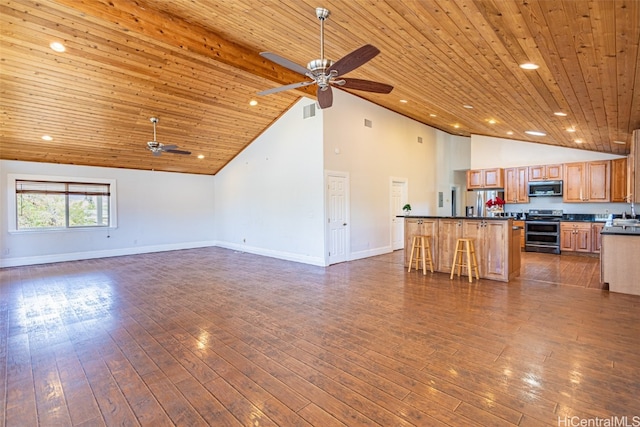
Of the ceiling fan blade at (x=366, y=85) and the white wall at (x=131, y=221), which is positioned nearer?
the ceiling fan blade at (x=366, y=85)

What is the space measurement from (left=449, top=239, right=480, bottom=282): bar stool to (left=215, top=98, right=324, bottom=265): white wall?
2674 mm

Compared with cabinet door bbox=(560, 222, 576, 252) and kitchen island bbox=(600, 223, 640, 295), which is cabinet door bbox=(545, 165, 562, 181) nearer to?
cabinet door bbox=(560, 222, 576, 252)

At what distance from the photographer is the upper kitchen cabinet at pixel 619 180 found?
7145 mm

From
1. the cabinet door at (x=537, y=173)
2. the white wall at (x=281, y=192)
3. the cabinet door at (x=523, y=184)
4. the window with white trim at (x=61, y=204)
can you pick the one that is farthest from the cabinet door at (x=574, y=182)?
the window with white trim at (x=61, y=204)

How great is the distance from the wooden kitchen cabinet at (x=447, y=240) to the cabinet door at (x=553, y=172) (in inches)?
164

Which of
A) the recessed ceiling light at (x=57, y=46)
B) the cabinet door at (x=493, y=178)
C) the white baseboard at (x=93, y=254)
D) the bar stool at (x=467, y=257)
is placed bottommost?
the white baseboard at (x=93, y=254)

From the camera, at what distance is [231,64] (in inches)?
205

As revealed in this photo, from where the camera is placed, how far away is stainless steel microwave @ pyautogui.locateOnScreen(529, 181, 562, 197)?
26.3 ft

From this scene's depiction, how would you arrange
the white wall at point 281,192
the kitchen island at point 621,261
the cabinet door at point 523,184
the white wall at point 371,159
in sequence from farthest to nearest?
the cabinet door at point 523,184 < the white wall at point 371,159 < the white wall at point 281,192 < the kitchen island at point 621,261

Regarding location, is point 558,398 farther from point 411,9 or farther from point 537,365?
point 411,9

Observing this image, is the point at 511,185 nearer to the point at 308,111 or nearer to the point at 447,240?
the point at 447,240

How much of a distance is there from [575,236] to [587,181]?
4.40ft

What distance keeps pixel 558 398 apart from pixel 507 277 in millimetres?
3448

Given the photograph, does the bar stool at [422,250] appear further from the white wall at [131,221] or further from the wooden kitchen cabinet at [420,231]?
the white wall at [131,221]
